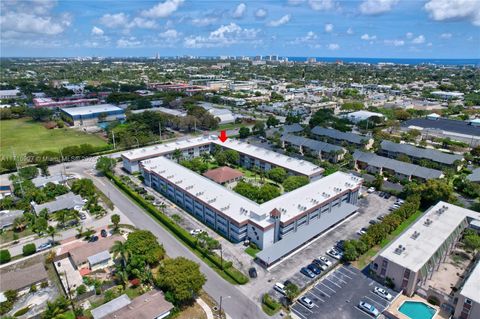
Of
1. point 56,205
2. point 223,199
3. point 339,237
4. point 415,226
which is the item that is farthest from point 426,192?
point 56,205

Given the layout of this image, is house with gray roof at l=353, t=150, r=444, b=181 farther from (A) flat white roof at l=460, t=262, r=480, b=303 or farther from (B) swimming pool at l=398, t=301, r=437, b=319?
(B) swimming pool at l=398, t=301, r=437, b=319

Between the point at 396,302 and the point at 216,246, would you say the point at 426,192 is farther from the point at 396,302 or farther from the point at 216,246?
the point at 216,246

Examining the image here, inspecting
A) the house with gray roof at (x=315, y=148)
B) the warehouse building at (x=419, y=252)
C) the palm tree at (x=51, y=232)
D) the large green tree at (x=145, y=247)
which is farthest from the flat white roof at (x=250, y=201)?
the palm tree at (x=51, y=232)

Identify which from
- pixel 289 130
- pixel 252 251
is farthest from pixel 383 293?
pixel 289 130

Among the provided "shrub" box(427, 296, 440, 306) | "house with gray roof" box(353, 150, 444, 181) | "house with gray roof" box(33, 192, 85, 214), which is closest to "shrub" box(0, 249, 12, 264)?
"house with gray roof" box(33, 192, 85, 214)

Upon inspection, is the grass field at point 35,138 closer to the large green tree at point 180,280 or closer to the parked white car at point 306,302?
the large green tree at point 180,280

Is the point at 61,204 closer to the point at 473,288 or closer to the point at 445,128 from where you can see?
the point at 473,288
